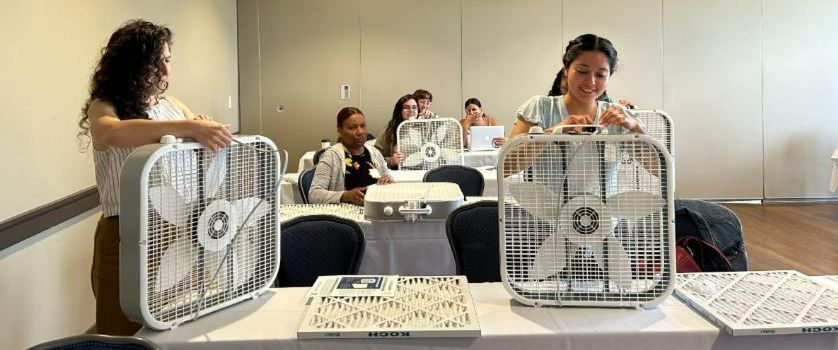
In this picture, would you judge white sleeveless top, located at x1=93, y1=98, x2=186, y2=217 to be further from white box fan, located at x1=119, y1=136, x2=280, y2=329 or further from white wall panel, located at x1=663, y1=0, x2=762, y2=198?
white wall panel, located at x1=663, y1=0, x2=762, y2=198

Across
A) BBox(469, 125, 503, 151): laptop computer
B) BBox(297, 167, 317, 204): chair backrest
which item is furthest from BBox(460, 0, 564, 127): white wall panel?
BBox(297, 167, 317, 204): chair backrest

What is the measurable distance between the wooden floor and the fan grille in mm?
3580

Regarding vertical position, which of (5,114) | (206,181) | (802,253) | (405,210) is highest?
(5,114)

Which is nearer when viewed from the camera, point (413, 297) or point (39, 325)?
point (413, 297)

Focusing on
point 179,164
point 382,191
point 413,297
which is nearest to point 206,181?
point 179,164

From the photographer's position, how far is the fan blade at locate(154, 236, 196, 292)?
4.01 ft

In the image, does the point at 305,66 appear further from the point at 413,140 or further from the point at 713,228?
the point at 713,228

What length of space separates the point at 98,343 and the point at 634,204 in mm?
1139

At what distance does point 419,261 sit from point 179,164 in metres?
1.45

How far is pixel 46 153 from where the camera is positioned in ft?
8.38

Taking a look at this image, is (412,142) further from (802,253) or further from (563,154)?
(563,154)

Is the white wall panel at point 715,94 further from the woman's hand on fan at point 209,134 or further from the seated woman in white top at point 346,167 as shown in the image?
the woman's hand on fan at point 209,134

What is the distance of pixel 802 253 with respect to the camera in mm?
4328

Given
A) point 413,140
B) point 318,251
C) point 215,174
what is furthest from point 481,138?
point 215,174
